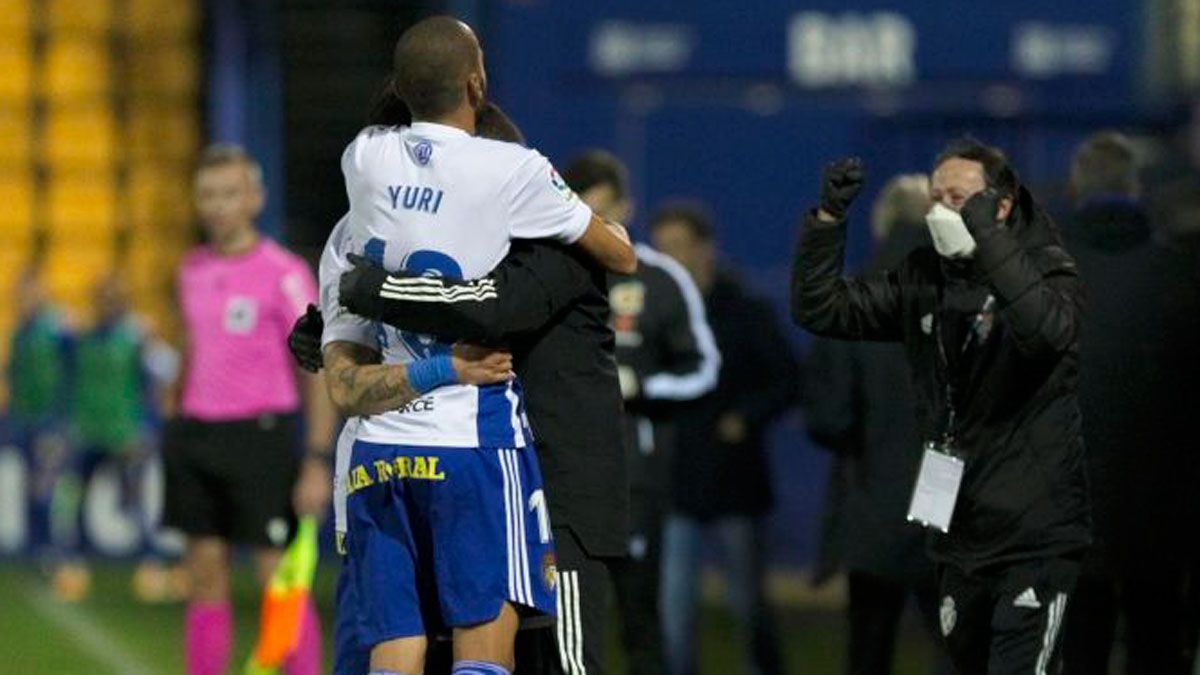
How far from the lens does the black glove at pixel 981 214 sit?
25.3ft

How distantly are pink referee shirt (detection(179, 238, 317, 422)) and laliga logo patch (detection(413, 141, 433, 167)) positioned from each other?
12.4ft

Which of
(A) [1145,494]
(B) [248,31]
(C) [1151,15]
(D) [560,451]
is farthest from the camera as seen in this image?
(B) [248,31]

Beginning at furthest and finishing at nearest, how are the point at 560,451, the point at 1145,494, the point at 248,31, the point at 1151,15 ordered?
1. the point at 248,31
2. the point at 1151,15
3. the point at 1145,494
4. the point at 560,451

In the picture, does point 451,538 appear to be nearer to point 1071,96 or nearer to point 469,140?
point 469,140

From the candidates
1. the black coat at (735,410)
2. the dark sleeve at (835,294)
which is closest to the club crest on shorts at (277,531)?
the black coat at (735,410)

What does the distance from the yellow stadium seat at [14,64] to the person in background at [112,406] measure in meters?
2.66

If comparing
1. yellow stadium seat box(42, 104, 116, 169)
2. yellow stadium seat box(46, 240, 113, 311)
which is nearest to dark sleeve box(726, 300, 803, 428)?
yellow stadium seat box(46, 240, 113, 311)

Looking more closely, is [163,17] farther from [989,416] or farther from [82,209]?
[989,416]

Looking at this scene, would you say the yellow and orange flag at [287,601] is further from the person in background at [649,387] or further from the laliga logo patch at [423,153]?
the laliga logo patch at [423,153]

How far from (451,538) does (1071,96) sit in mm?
11268

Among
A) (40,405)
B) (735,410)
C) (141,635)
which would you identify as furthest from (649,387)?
(40,405)

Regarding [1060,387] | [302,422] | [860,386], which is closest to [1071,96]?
[302,422]

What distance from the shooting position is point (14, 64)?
69.9 ft

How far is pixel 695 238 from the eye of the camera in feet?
42.0
